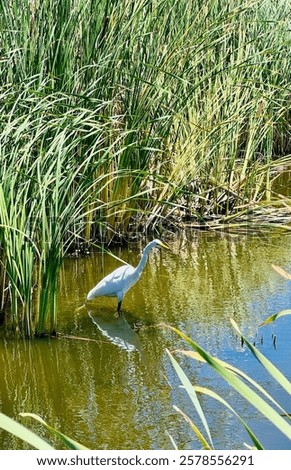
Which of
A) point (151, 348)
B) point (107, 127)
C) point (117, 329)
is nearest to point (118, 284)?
point (117, 329)

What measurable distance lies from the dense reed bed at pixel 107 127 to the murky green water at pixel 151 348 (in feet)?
0.73

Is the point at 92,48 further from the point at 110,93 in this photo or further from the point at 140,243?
the point at 140,243

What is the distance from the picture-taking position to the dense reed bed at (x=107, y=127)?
4.86 meters

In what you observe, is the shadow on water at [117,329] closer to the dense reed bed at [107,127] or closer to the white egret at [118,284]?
the white egret at [118,284]

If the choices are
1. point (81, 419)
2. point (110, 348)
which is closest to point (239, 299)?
point (110, 348)

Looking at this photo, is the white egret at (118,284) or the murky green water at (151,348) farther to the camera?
the white egret at (118,284)

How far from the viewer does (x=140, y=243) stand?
657 centimetres

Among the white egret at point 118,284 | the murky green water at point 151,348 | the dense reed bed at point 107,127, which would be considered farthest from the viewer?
the white egret at point 118,284

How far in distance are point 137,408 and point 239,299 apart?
1572mm

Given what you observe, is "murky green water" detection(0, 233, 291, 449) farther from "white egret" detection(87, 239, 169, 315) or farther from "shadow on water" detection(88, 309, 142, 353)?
"white egret" detection(87, 239, 169, 315)

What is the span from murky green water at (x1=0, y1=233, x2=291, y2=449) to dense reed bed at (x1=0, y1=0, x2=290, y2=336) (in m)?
0.22

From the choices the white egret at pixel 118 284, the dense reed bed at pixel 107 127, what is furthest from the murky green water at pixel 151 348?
the dense reed bed at pixel 107 127

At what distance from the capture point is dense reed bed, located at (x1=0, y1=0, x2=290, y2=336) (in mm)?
4863

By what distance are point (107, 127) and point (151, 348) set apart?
5.26 feet
